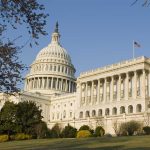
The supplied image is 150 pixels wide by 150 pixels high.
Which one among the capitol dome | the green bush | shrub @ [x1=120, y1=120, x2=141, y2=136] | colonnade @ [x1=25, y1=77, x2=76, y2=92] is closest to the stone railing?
shrub @ [x1=120, y1=120, x2=141, y2=136]

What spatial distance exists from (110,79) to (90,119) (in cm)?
2131

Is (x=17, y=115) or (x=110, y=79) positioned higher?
(x=110, y=79)

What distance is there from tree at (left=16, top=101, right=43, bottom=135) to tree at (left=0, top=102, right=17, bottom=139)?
1061mm

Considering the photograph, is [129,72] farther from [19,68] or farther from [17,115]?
[19,68]

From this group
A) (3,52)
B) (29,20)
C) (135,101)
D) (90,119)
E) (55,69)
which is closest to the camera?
(29,20)

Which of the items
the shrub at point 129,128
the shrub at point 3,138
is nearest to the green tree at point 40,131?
the shrub at point 3,138

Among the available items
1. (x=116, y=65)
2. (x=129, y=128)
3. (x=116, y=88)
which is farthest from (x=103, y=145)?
(x=116, y=65)

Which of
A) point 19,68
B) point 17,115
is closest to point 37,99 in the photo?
point 17,115

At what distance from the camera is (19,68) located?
71.5 feet

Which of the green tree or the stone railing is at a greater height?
the stone railing

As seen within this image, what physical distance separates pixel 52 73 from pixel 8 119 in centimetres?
8741

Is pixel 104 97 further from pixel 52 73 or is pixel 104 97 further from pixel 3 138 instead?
pixel 52 73

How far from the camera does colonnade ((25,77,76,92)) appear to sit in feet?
541

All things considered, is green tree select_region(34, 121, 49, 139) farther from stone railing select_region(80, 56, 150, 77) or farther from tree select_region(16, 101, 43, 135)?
stone railing select_region(80, 56, 150, 77)
